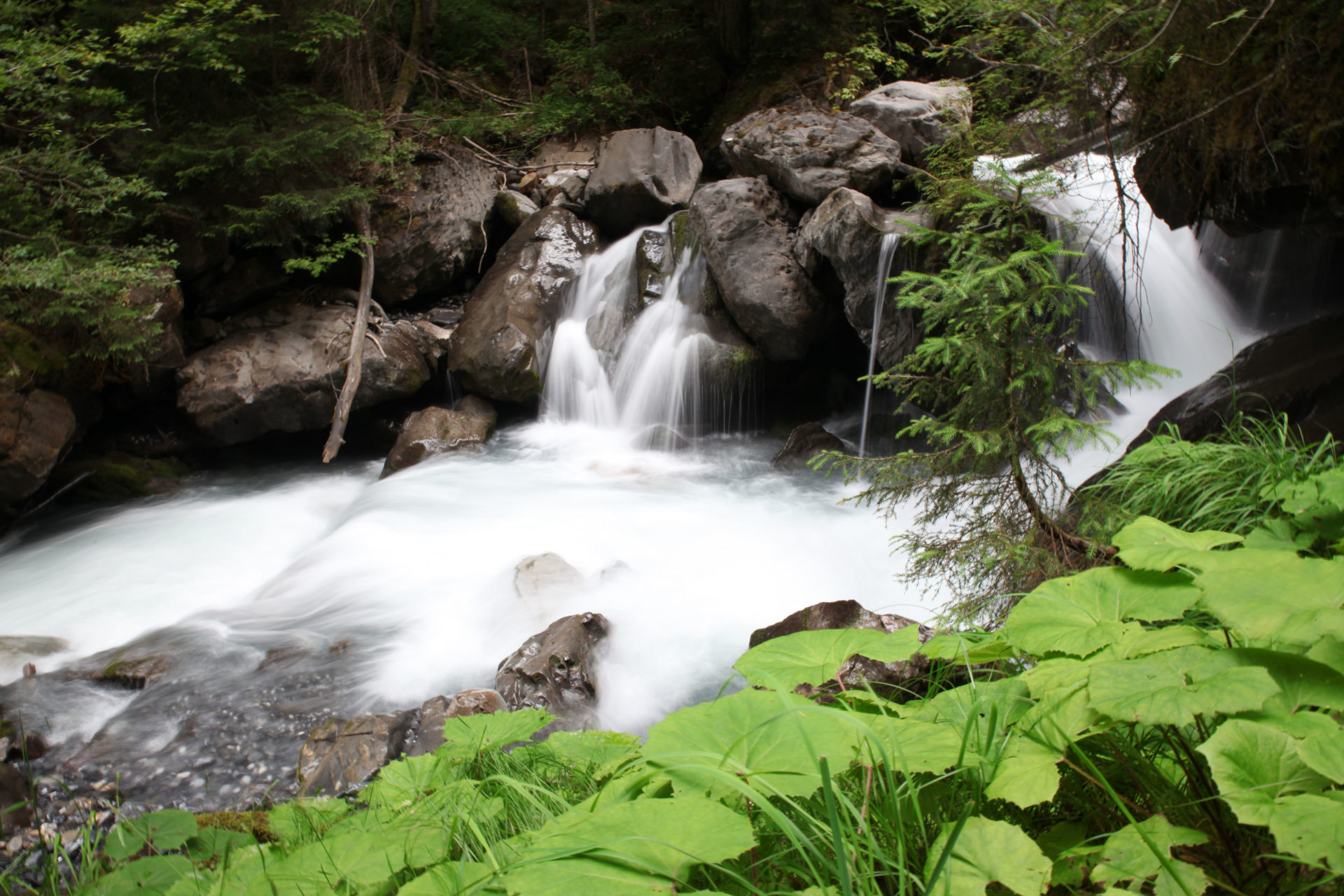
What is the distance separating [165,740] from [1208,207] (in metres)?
7.45

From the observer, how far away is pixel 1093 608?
1.32m

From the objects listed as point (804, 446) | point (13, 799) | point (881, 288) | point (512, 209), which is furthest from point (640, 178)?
point (13, 799)

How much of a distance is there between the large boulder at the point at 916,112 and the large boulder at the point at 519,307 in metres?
4.04

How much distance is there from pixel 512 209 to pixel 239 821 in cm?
951

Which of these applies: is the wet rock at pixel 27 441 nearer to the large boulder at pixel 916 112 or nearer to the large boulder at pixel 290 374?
the large boulder at pixel 290 374

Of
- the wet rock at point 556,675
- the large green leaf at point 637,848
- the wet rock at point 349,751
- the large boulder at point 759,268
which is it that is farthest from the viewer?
the large boulder at point 759,268

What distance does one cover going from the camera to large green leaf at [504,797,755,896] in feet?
2.88

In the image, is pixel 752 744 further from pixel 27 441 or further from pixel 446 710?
pixel 27 441

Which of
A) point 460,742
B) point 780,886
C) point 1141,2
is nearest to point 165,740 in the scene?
point 460,742

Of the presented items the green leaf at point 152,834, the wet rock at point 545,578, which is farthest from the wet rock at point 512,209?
the green leaf at point 152,834

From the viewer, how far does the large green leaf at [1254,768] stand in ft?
2.87

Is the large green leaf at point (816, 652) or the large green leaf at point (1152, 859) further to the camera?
the large green leaf at point (816, 652)

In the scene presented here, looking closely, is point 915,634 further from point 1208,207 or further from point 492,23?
point 492,23

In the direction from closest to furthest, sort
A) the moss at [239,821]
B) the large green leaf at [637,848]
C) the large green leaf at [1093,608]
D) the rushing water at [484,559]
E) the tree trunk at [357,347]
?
1. the large green leaf at [637,848]
2. the large green leaf at [1093,608]
3. the moss at [239,821]
4. the rushing water at [484,559]
5. the tree trunk at [357,347]
